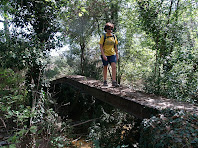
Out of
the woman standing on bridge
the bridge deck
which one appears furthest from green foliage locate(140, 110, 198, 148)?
the woman standing on bridge

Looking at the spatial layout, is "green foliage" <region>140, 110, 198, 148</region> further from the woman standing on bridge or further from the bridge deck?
the woman standing on bridge

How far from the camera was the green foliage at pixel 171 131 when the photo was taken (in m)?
1.87

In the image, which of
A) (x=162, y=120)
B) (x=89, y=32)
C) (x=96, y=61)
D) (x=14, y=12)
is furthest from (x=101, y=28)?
(x=162, y=120)

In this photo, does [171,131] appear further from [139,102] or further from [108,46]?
[108,46]

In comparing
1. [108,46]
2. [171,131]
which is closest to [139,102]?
[171,131]

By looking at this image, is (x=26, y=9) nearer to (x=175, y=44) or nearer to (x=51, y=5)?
(x=51, y=5)

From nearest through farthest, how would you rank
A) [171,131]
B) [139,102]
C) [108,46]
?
1. [171,131]
2. [139,102]
3. [108,46]

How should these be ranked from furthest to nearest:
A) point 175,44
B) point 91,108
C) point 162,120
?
point 91,108
point 175,44
point 162,120

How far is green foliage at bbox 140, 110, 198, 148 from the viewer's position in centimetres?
187

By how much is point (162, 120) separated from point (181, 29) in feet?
12.7

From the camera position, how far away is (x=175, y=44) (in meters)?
5.06

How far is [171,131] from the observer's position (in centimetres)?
204

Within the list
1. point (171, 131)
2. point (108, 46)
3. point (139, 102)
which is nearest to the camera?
point (171, 131)

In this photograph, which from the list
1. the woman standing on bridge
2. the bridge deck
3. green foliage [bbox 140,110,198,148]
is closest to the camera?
green foliage [bbox 140,110,198,148]
